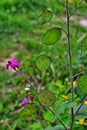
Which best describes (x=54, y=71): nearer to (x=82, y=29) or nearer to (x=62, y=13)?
(x=82, y=29)

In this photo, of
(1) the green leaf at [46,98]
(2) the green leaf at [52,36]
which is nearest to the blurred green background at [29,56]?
(2) the green leaf at [52,36]

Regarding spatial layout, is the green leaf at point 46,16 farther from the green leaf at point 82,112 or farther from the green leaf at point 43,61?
the green leaf at point 82,112

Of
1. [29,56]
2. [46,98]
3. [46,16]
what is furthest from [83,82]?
[29,56]

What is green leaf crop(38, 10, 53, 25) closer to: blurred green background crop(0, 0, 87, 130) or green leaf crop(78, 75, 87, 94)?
blurred green background crop(0, 0, 87, 130)

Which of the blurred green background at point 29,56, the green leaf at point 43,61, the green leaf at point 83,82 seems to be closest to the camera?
the green leaf at point 83,82

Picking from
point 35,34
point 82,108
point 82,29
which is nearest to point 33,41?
point 35,34

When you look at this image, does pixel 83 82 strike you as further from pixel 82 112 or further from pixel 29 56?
pixel 29 56
